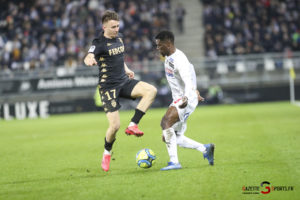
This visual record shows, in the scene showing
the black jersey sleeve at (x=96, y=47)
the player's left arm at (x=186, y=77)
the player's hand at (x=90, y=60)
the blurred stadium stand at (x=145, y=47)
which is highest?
the black jersey sleeve at (x=96, y=47)

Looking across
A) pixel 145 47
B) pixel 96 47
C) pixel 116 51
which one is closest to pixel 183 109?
pixel 116 51

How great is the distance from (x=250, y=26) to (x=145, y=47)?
5.97 meters

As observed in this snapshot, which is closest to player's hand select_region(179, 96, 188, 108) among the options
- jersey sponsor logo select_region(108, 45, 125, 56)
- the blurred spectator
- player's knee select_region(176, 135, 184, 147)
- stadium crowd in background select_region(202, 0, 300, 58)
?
player's knee select_region(176, 135, 184, 147)

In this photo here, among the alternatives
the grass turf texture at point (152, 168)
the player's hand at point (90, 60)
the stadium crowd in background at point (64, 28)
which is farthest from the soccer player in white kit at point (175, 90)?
the stadium crowd in background at point (64, 28)

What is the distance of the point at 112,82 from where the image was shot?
756 centimetres

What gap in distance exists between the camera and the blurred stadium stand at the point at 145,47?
23.0m

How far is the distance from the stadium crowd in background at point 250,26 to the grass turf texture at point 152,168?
12344 mm

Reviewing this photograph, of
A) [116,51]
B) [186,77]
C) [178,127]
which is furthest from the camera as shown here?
[116,51]

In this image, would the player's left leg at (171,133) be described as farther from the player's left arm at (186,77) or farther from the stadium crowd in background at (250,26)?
the stadium crowd in background at (250,26)

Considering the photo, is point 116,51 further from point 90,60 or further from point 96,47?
point 90,60

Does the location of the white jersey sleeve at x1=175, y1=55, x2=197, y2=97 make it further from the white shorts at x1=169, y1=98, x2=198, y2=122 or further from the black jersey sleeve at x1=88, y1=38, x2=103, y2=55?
the black jersey sleeve at x1=88, y1=38, x2=103, y2=55

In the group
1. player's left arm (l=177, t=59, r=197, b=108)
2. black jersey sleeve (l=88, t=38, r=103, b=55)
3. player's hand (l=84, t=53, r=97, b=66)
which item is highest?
black jersey sleeve (l=88, t=38, r=103, b=55)

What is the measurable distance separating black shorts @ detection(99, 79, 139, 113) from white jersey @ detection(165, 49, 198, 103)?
73 centimetres

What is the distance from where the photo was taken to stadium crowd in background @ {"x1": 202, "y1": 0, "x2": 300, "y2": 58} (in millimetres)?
25516
